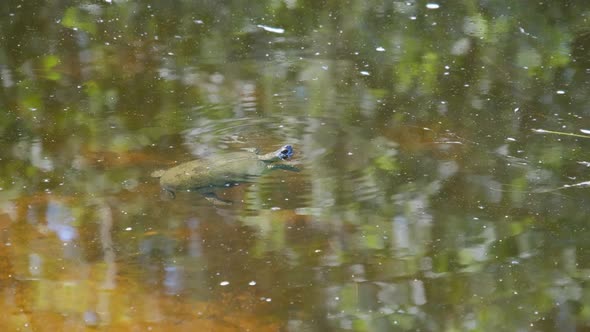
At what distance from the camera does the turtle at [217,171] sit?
14.5 feet

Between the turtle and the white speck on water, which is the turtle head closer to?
the turtle

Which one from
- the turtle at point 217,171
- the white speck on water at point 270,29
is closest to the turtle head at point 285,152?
the turtle at point 217,171

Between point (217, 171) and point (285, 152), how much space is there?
0.43m

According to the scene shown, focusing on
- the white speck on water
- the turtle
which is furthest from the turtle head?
the white speck on water

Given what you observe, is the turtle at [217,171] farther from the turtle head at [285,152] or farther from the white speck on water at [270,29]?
the white speck on water at [270,29]

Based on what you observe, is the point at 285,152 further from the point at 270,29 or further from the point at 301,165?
the point at 270,29

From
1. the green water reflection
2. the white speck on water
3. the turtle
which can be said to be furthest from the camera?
the white speck on water

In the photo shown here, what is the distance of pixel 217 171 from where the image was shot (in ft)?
14.8

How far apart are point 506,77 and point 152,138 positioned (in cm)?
247

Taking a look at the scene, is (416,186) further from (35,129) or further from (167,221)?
(35,129)

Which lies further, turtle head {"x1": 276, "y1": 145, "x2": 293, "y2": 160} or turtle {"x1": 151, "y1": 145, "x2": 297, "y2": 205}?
turtle head {"x1": 276, "y1": 145, "x2": 293, "y2": 160}

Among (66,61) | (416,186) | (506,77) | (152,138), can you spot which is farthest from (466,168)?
(66,61)

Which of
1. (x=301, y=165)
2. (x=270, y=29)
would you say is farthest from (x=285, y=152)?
(x=270, y=29)

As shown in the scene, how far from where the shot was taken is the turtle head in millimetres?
4699
